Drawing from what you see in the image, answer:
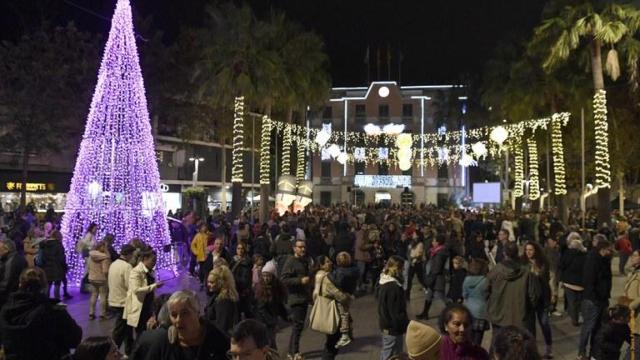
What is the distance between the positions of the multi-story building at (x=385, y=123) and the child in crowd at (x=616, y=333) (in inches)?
2414

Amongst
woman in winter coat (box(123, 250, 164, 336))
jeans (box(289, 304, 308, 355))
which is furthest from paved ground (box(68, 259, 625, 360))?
woman in winter coat (box(123, 250, 164, 336))

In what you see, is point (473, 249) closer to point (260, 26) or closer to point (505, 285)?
point (505, 285)

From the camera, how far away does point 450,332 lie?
169 inches

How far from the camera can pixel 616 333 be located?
6.53 m

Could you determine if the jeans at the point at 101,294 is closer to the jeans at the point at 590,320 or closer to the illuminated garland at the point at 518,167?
the jeans at the point at 590,320

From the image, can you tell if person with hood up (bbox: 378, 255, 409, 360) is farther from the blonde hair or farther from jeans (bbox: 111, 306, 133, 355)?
jeans (bbox: 111, 306, 133, 355)

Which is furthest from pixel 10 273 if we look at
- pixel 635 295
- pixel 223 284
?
pixel 635 295

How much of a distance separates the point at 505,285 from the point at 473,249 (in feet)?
19.2

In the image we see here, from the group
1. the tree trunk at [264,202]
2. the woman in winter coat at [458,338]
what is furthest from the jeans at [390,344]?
the tree trunk at [264,202]

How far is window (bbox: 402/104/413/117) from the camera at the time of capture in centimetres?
6950

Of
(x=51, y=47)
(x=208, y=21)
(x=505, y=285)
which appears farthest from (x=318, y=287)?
(x=51, y=47)

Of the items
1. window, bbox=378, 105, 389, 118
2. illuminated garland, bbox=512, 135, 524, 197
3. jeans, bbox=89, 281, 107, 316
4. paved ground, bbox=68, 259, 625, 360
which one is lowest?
paved ground, bbox=68, 259, 625, 360

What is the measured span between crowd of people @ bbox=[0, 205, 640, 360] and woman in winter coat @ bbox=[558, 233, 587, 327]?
0.07 feet

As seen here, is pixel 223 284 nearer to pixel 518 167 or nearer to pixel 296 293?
pixel 296 293
